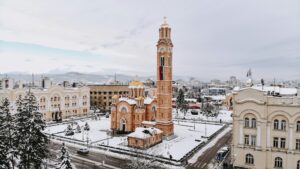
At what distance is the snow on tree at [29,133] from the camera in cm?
2417

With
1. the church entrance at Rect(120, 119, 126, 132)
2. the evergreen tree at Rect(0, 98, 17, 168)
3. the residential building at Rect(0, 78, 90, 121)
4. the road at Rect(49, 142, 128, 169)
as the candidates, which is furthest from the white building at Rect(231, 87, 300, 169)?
the residential building at Rect(0, 78, 90, 121)

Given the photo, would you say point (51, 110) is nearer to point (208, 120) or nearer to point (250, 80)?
point (208, 120)

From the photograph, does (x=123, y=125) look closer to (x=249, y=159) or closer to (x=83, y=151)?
(x=83, y=151)

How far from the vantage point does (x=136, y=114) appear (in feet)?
181

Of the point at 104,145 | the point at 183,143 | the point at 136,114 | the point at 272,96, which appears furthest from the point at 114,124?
the point at 272,96

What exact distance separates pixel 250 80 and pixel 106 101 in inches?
2640

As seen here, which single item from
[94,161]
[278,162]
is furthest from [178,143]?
[278,162]

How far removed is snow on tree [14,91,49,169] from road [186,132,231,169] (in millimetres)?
21125

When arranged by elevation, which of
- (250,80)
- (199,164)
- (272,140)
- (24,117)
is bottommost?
(199,164)

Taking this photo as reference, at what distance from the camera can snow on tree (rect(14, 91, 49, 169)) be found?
2417 cm

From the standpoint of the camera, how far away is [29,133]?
2411 cm

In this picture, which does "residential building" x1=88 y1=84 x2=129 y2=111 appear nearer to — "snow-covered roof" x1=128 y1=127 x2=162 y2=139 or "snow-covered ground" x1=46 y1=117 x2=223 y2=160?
"snow-covered ground" x1=46 y1=117 x2=223 y2=160

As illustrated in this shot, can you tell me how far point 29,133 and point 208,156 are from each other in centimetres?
2846

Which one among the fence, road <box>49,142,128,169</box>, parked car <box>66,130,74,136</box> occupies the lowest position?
road <box>49,142,128,169</box>
